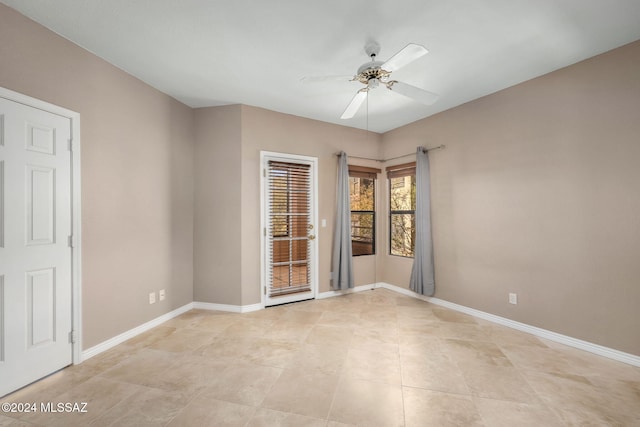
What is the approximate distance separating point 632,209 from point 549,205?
0.56 meters

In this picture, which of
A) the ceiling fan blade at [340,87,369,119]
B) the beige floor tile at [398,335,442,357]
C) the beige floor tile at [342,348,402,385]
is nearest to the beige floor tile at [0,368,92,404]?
the beige floor tile at [342,348,402,385]

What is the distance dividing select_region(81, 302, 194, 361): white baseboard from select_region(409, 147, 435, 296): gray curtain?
3.20m

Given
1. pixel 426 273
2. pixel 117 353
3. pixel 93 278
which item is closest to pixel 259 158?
pixel 93 278

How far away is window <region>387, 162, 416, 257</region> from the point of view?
4.32 metres

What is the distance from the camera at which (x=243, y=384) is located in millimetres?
2037

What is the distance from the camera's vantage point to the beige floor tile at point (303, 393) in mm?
1780

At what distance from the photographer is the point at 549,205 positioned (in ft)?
9.12

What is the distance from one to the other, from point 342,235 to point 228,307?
1880 millimetres

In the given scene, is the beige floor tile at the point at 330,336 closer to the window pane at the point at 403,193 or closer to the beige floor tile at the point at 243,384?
the beige floor tile at the point at 243,384

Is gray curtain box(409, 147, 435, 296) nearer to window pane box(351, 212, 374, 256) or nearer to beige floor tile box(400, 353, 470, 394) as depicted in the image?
window pane box(351, 212, 374, 256)

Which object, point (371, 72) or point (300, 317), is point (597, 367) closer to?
point (300, 317)

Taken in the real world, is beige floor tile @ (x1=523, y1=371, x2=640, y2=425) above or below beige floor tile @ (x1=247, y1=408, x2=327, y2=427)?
below

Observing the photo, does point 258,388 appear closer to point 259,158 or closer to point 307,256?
point 307,256

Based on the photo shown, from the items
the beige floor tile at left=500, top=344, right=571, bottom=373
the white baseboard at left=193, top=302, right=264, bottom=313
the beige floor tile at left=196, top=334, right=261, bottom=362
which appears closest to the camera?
the beige floor tile at left=500, top=344, right=571, bottom=373
